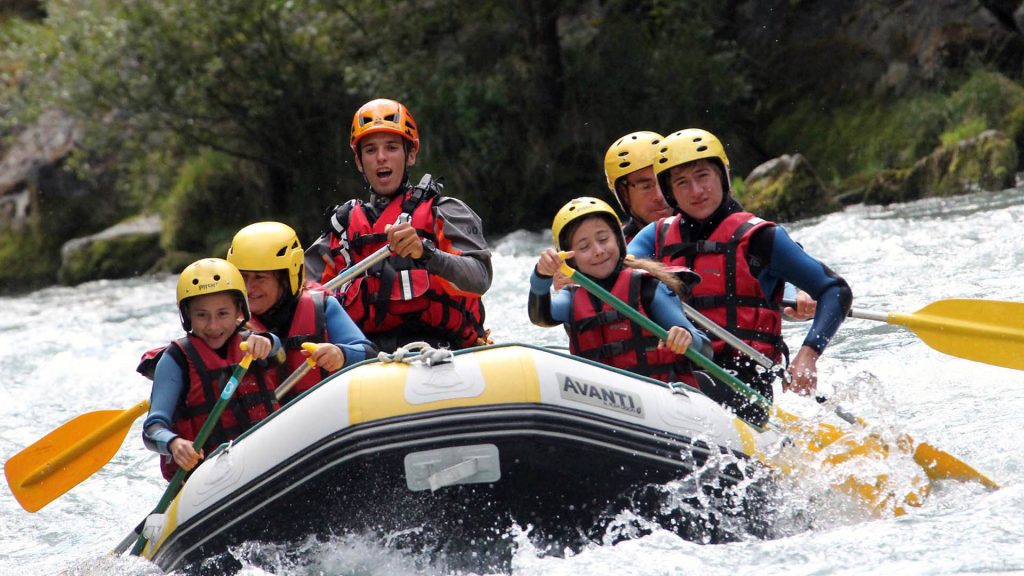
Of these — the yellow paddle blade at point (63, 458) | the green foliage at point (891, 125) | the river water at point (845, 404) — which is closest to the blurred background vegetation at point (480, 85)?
the green foliage at point (891, 125)

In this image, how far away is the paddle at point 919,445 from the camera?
4129mm

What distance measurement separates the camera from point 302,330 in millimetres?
4363

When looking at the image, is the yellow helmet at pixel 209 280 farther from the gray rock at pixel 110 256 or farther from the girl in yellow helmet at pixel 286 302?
the gray rock at pixel 110 256

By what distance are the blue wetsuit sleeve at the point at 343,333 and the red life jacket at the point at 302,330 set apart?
2 cm

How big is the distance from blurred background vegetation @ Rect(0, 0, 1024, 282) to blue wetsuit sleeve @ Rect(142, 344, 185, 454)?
11.3 meters

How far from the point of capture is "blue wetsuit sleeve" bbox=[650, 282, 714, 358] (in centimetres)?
411

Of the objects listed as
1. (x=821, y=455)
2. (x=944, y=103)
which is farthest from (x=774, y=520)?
(x=944, y=103)

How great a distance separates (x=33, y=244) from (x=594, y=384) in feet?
60.9

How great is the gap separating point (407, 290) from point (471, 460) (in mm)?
1461

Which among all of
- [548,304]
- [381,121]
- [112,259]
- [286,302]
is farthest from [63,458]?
[112,259]

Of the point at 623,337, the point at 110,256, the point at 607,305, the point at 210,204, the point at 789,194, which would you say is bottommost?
the point at 789,194

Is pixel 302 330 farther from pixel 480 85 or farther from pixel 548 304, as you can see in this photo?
pixel 480 85

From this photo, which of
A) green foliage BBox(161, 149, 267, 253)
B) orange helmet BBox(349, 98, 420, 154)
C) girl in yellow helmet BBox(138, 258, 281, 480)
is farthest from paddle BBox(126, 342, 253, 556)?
green foliage BBox(161, 149, 267, 253)

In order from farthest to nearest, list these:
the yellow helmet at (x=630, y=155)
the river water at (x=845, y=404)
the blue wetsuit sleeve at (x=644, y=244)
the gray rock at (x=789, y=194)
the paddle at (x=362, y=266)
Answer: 1. the gray rock at (x=789, y=194)
2. the yellow helmet at (x=630, y=155)
3. the paddle at (x=362, y=266)
4. the blue wetsuit sleeve at (x=644, y=244)
5. the river water at (x=845, y=404)
